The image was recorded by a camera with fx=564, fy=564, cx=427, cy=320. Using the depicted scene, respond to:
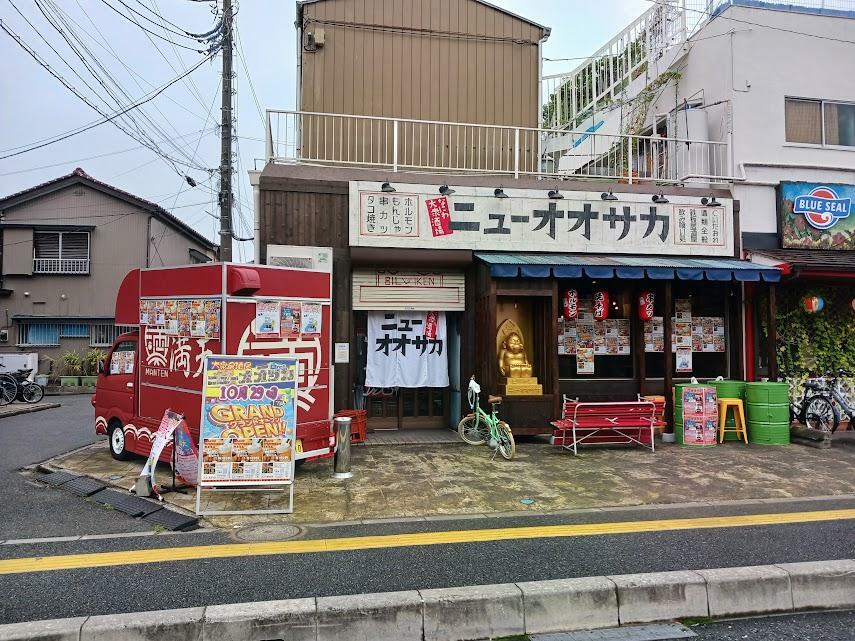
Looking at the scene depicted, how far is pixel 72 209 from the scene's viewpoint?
23062 millimetres

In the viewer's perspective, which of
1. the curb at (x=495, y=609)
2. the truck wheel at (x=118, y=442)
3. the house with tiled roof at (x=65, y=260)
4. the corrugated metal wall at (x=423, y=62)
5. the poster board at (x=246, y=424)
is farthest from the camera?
the house with tiled roof at (x=65, y=260)

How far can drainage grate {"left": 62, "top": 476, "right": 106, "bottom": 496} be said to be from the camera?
714 cm

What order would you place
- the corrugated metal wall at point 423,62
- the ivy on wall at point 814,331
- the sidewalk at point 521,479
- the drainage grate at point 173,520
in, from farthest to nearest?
the corrugated metal wall at point 423,62
the ivy on wall at point 814,331
the sidewalk at point 521,479
the drainage grate at point 173,520

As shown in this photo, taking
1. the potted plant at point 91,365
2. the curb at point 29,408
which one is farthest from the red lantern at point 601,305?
the potted plant at point 91,365

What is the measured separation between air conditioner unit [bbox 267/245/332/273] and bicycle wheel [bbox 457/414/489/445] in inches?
142

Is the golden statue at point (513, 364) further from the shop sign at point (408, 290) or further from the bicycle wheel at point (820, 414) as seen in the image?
the bicycle wheel at point (820, 414)

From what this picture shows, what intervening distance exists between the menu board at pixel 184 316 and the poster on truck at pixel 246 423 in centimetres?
113

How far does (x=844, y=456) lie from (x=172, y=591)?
397 inches

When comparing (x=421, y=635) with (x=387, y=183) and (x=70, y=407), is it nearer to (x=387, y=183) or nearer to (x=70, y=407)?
(x=387, y=183)


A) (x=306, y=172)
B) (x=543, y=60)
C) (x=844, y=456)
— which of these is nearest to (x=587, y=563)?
(x=844, y=456)

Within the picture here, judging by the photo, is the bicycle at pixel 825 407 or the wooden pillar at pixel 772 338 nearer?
the bicycle at pixel 825 407

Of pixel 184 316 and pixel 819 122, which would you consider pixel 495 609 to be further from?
pixel 819 122

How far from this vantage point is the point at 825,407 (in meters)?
10.6

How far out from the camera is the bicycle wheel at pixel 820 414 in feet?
34.4
